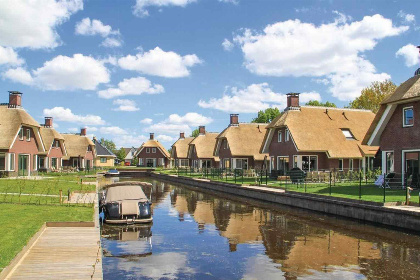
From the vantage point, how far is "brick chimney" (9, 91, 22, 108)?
43.2m

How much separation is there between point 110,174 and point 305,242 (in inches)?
1940

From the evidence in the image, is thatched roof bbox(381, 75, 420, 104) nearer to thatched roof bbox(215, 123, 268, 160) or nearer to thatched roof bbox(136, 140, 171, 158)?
thatched roof bbox(215, 123, 268, 160)

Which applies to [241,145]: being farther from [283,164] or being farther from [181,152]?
[181,152]

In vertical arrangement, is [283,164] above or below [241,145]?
below

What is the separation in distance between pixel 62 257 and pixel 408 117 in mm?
21959

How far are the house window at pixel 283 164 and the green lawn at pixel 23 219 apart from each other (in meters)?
23.1

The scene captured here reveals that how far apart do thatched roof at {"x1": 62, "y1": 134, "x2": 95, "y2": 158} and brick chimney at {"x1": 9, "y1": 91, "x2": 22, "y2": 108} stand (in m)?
24.3

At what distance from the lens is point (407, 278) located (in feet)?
35.3

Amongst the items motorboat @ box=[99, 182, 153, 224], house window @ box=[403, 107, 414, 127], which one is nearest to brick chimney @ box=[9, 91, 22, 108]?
motorboat @ box=[99, 182, 153, 224]

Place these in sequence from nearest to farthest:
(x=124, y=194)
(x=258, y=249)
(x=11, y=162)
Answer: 1. (x=258, y=249)
2. (x=124, y=194)
3. (x=11, y=162)

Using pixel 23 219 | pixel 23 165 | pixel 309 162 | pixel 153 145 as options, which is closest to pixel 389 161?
pixel 309 162

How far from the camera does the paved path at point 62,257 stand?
8.79 meters

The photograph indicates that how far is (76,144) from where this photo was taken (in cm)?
7056

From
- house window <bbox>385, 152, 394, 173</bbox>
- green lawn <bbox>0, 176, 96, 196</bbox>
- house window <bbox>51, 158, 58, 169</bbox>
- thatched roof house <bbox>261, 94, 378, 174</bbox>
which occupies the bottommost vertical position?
green lawn <bbox>0, 176, 96, 196</bbox>
